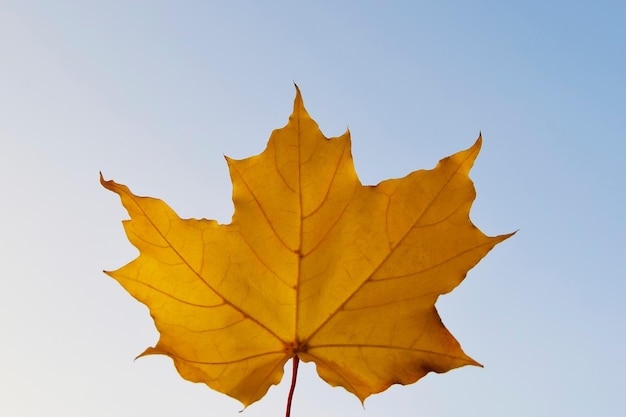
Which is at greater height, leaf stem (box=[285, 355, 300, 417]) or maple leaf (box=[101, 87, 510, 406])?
maple leaf (box=[101, 87, 510, 406])

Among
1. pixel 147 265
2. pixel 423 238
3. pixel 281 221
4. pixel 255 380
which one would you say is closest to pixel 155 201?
pixel 147 265

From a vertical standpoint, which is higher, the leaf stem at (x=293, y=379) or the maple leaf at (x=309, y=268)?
the maple leaf at (x=309, y=268)

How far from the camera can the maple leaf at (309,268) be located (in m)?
0.98

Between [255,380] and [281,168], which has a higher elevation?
[281,168]

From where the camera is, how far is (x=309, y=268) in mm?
1064

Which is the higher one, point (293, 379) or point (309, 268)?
point (309, 268)

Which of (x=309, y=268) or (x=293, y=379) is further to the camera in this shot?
(x=309, y=268)

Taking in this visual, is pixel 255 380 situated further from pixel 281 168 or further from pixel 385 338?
pixel 281 168

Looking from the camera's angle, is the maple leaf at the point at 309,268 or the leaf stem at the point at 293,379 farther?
the maple leaf at the point at 309,268

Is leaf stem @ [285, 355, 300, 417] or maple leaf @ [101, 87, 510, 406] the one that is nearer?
leaf stem @ [285, 355, 300, 417]

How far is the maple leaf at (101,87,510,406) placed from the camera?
976 millimetres

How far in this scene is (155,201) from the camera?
38.9 inches

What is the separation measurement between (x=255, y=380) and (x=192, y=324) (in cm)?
14

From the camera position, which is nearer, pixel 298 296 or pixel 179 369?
pixel 179 369
